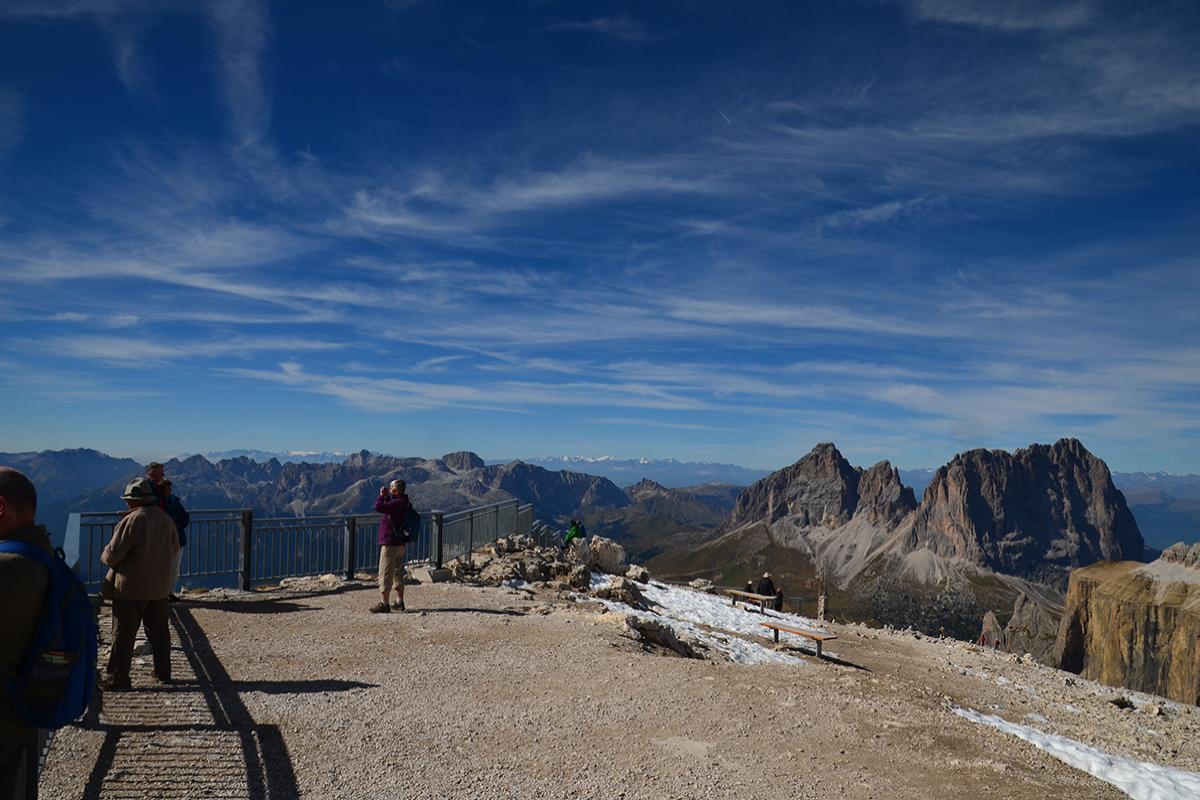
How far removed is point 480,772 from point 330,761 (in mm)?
1394

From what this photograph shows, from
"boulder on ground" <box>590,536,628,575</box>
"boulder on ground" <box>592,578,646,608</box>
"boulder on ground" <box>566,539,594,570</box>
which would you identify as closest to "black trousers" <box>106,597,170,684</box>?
"boulder on ground" <box>592,578,646,608</box>

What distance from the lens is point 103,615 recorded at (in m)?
12.2

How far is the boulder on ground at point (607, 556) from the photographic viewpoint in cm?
2572

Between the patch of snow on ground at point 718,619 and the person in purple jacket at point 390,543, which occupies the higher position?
the person in purple jacket at point 390,543

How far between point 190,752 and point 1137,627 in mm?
26067

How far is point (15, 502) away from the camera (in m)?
3.94

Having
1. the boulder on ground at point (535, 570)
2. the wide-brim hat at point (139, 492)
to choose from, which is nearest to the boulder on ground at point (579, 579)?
the boulder on ground at point (535, 570)

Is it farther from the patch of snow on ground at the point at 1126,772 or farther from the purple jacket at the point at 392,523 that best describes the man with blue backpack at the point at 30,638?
the purple jacket at the point at 392,523

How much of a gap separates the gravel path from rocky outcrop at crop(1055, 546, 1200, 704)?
30.8 feet

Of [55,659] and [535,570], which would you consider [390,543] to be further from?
[55,659]

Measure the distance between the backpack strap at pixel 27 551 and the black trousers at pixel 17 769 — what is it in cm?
92

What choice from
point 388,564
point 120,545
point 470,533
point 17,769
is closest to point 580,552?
point 470,533

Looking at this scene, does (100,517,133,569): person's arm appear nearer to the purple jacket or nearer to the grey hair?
the grey hair

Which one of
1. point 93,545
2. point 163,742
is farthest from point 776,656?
point 93,545
